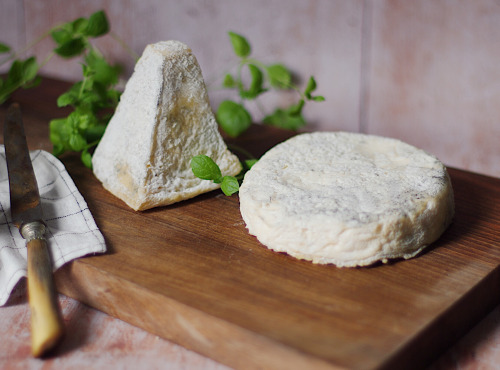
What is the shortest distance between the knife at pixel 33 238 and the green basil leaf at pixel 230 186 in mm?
291

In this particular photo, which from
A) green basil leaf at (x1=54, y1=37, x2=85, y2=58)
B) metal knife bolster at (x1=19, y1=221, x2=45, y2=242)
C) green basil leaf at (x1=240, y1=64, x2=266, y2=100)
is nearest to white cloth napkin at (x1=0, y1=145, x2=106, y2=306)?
metal knife bolster at (x1=19, y1=221, x2=45, y2=242)

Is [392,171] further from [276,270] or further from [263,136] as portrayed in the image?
[263,136]

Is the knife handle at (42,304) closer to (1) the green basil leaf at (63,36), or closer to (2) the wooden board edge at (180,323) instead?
(2) the wooden board edge at (180,323)

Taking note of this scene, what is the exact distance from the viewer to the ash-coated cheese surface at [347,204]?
0.82 meters

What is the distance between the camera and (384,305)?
745 millimetres

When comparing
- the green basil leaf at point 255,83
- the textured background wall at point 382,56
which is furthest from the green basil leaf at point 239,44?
the textured background wall at point 382,56

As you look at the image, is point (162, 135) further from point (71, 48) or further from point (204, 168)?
point (71, 48)

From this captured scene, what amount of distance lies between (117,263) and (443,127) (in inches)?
34.6

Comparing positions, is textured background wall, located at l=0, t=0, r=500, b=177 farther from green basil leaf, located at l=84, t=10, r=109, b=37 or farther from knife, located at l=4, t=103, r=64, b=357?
knife, located at l=4, t=103, r=64, b=357

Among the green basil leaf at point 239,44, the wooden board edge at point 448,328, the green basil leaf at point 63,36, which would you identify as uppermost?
the green basil leaf at point 63,36

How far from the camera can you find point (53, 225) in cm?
94

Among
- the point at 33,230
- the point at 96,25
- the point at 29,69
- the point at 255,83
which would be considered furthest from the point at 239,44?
the point at 33,230

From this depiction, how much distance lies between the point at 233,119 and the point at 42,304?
26.1 inches

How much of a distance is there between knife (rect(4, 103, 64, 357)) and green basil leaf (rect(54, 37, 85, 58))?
33 centimetres
